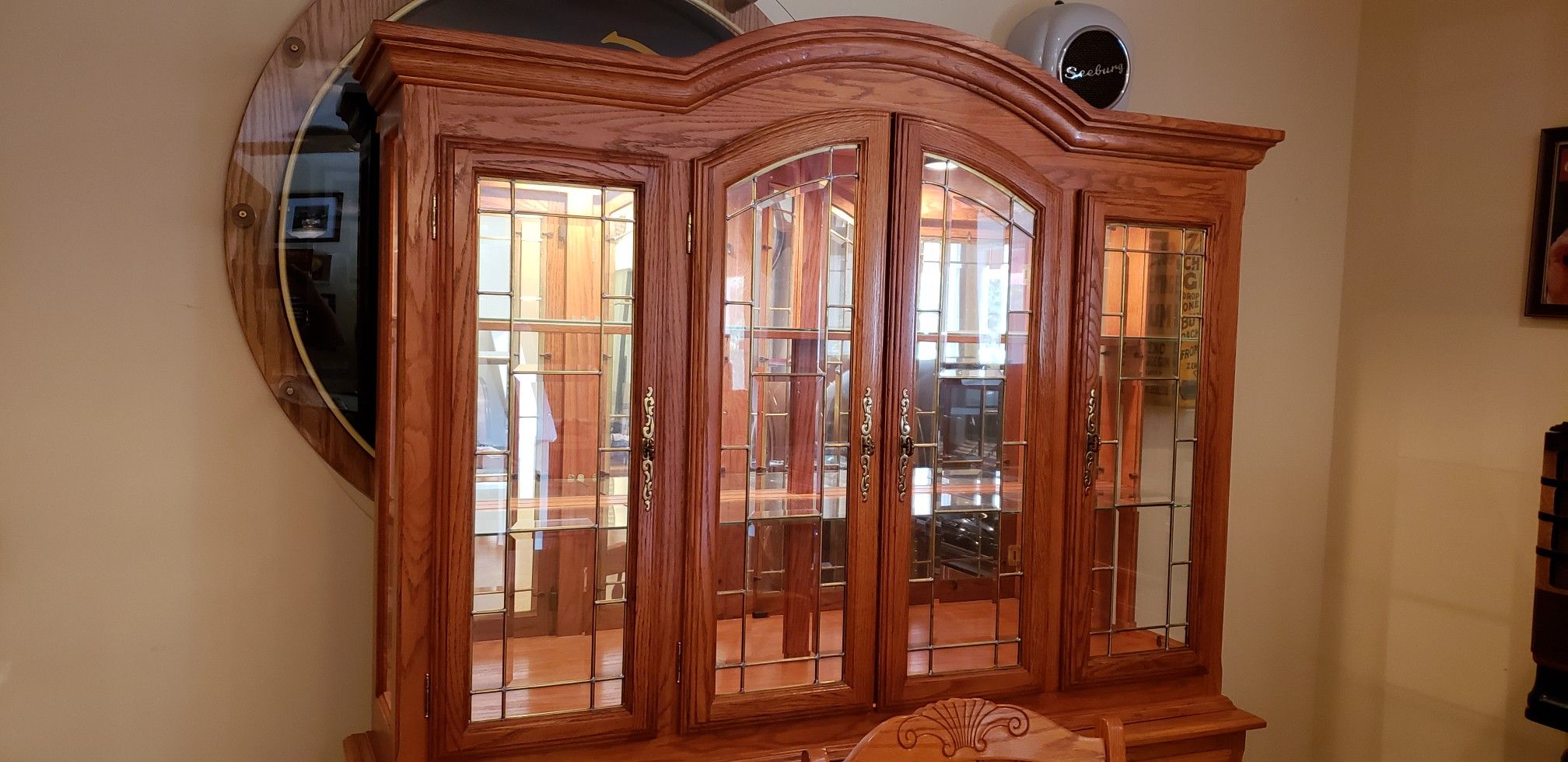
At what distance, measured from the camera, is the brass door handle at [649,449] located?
6.12 feet

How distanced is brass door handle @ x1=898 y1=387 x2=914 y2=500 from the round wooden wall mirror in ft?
3.47

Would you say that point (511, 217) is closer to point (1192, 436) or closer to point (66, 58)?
point (66, 58)

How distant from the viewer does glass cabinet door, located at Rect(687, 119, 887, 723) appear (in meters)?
1.92

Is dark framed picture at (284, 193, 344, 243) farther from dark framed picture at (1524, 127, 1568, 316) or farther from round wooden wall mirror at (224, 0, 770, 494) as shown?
dark framed picture at (1524, 127, 1568, 316)

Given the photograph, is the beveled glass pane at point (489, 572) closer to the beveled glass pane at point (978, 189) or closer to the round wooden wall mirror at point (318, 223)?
the round wooden wall mirror at point (318, 223)

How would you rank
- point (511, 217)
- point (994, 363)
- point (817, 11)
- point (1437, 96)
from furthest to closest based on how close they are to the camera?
point (1437, 96) → point (817, 11) → point (994, 363) → point (511, 217)

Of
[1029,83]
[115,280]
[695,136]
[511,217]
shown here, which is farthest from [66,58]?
[1029,83]

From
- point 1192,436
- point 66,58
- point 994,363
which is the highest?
point 66,58

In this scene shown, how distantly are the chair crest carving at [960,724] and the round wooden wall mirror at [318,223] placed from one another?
126 cm

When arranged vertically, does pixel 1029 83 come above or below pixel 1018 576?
above

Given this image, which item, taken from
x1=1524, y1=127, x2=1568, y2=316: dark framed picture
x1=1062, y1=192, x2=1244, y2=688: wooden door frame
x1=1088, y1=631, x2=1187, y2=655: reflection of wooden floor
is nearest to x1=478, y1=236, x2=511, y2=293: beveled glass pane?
x1=1062, y1=192, x2=1244, y2=688: wooden door frame

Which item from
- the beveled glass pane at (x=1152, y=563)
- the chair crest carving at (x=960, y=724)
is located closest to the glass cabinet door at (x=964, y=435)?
the beveled glass pane at (x=1152, y=563)

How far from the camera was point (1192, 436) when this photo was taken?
2.32 m

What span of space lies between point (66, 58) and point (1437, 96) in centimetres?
327
